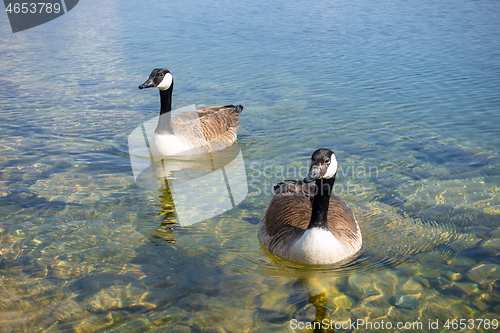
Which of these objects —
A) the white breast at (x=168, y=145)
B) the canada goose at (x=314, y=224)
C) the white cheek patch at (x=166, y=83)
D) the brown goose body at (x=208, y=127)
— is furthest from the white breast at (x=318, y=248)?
the white cheek patch at (x=166, y=83)

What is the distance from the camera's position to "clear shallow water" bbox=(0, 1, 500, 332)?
490 centimetres

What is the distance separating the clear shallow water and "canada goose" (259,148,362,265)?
0.19 meters

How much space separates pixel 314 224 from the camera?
5.29 m

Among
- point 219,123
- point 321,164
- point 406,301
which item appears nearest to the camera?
point 406,301

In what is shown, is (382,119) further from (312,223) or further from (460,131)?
(312,223)

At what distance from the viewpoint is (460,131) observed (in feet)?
31.6

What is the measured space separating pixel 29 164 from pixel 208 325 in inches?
206

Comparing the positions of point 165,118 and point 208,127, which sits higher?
point 165,118

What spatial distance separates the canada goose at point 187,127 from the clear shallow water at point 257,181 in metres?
0.53

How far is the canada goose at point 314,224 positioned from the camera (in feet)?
17.1

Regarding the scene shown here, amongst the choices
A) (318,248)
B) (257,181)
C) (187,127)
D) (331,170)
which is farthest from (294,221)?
(187,127)

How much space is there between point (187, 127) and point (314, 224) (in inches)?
182

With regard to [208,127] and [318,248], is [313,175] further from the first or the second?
[208,127]

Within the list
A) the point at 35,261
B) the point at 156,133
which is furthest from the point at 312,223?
the point at 156,133
